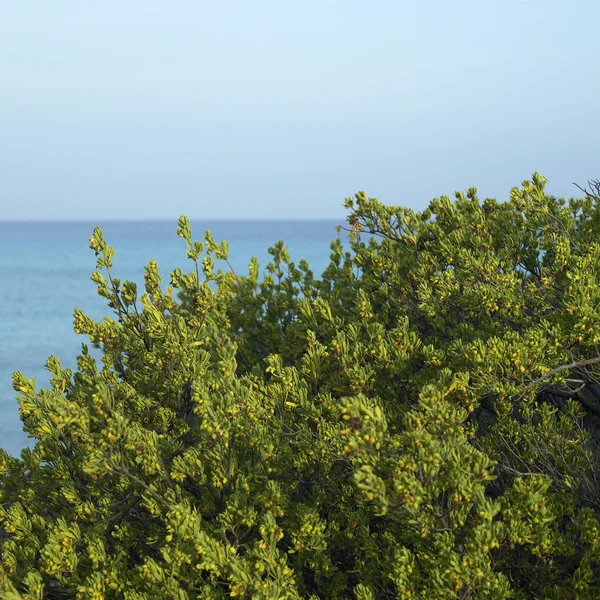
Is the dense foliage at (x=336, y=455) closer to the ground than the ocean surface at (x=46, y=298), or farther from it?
farther from it

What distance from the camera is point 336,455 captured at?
5.98 m

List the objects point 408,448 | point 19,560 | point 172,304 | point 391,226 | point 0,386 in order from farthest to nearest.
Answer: point 0,386 → point 391,226 → point 172,304 → point 19,560 → point 408,448

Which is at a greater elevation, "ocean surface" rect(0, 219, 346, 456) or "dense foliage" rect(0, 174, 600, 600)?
"dense foliage" rect(0, 174, 600, 600)

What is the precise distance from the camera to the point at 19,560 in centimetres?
622

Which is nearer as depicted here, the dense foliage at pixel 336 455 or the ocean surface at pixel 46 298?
the dense foliage at pixel 336 455

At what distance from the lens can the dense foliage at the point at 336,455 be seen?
4.90 m

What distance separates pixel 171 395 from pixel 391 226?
11.5 feet

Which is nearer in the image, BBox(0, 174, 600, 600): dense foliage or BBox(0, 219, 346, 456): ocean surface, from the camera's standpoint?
BBox(0, 174, 600, 600): dense foliage

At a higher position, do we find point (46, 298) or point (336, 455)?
point (336, 455)

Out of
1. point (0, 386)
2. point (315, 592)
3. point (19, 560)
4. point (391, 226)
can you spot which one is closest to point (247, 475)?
point (315, 592)

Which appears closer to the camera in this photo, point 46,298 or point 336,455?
point 336,455

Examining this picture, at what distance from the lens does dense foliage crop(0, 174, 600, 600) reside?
490 centimetres

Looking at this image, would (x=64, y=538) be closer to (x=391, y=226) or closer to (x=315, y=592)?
(x=315, y=592)

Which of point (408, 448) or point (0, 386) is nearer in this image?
point (408, 448)
